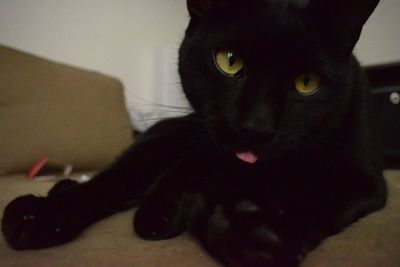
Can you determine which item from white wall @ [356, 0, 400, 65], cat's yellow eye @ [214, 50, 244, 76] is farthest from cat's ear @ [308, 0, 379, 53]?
white wall @ [356, 0, 400, 65]

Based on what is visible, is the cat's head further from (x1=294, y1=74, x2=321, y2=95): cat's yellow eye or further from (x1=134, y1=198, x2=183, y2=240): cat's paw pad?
(x1=134, y1=198, x2=183, y2=240): cat's paw pad

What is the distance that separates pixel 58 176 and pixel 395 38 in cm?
208

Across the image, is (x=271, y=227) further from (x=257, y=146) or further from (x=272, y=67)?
(x=272, y=67)

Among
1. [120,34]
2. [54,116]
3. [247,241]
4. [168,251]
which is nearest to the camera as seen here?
[247,241]

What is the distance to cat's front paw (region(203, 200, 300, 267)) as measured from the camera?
0.38 m

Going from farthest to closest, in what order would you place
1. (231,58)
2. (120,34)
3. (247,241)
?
(120,34) → (231,58) → (247,241)

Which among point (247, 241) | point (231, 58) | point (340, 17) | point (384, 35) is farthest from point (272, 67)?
point (384, 35)

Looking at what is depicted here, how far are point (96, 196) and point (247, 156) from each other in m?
0.31

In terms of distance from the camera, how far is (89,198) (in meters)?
0.65

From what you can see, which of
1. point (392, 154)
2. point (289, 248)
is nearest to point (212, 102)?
point (289, 248)

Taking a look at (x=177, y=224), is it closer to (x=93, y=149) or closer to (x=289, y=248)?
(x=289, y=248)

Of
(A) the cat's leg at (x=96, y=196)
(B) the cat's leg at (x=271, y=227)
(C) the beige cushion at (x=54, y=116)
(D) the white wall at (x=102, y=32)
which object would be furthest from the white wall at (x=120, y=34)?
(B) the cat's leg at (x=271, y=227)

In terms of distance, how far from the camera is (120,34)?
7.25 ft

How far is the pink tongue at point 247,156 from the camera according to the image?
0.59 meters
